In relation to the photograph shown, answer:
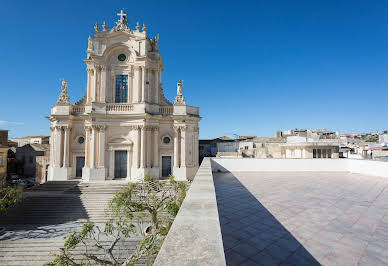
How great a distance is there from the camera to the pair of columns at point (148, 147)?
1658cm

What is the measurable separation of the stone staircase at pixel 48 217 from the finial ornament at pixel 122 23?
14.1m

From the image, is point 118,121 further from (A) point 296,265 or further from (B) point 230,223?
(A) point 296,265

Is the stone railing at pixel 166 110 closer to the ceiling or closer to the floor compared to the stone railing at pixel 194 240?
closer to the ceiling

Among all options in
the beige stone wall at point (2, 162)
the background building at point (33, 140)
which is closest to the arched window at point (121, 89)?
the beige stone wall at point (2, 162)

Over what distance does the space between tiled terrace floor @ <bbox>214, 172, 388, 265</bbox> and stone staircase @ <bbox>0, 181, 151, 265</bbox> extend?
6.29 metres

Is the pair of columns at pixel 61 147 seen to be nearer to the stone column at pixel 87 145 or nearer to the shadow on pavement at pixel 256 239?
the stone column at pixel 87 145

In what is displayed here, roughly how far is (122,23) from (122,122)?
31.9 feet

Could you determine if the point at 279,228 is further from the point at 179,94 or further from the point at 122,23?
the point at 122,23

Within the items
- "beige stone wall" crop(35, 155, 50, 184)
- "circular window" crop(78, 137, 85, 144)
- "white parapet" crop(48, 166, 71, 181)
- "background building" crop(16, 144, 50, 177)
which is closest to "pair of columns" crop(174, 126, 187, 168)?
"circular window" crop(78, 137, 85, 144)

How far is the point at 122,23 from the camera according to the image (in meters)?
18.2

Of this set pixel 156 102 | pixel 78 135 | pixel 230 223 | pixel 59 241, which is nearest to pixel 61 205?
pixel 59 241

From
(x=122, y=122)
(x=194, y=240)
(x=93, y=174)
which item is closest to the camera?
(x=194, y=240)

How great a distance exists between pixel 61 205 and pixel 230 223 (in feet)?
42.5

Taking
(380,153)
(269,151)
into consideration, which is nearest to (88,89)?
(269,151)
